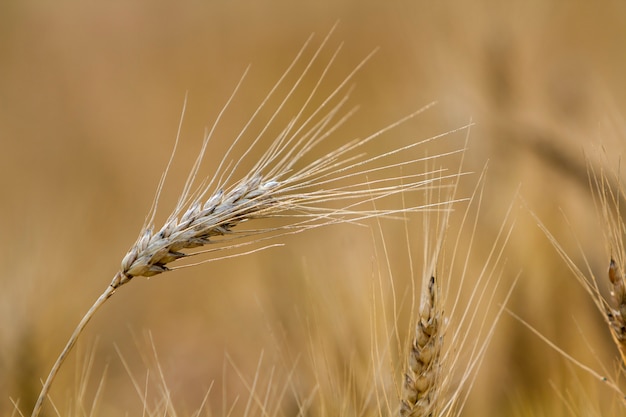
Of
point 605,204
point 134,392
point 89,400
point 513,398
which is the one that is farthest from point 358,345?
point 89,400

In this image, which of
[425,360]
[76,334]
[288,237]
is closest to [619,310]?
[425,360]

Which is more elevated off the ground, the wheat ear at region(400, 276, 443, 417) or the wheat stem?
the wheat stem

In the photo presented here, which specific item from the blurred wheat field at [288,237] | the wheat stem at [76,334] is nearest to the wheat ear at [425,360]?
the blurred wheat field at [288,237]

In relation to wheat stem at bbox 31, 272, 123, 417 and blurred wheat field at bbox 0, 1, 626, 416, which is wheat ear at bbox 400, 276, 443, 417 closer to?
blurred wheat field at bbox 0, 1, 626, 416

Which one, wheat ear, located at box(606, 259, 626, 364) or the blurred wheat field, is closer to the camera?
wheat ear, located at box(606, 259, 626, 364)

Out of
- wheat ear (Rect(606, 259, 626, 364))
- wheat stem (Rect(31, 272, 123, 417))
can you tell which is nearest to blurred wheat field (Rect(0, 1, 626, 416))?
wheat ear (Rect(606, 259, 626, 364))

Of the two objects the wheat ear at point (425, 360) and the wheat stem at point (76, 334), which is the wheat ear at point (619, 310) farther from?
the wheat stem at point (76, 334)

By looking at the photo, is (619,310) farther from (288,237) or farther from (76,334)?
(288,237)

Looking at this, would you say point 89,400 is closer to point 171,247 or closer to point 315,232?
point 315,232
